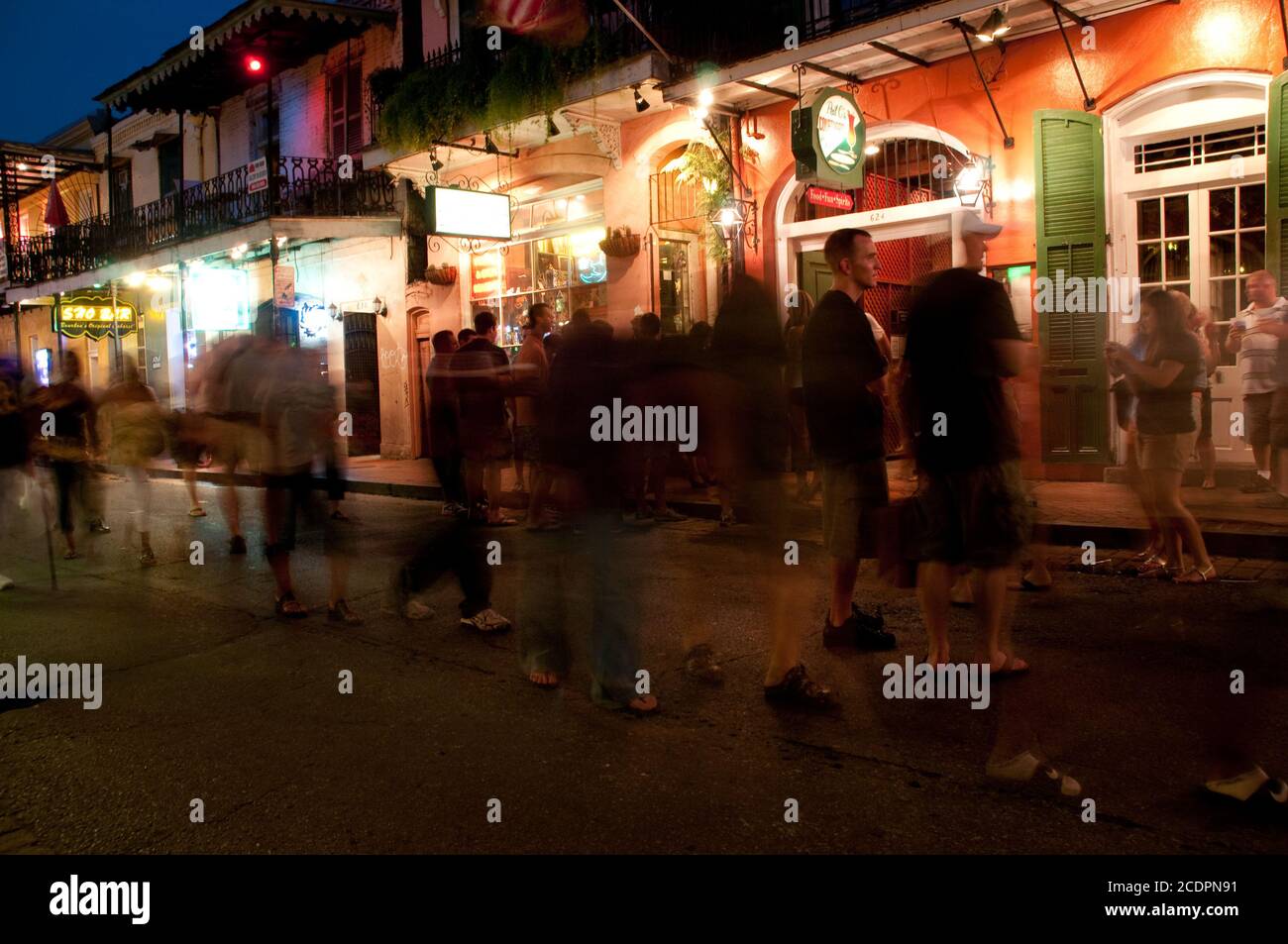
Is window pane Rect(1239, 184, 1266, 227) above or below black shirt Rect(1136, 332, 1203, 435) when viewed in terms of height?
above

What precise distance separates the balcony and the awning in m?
2.12

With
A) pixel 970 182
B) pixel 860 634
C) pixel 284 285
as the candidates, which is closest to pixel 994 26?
pixel 970 182

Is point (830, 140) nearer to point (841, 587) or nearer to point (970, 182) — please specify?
point (970, 182)

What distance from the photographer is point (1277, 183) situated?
30.5 feet

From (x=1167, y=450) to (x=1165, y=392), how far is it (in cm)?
35

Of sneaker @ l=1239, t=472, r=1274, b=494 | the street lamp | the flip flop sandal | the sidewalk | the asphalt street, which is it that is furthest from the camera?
the street lamp

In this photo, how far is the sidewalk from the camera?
7.56m

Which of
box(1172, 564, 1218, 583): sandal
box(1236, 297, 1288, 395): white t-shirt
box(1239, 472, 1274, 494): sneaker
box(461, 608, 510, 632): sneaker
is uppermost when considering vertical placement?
box(1236, 297, 1288, 395): white t-shirt

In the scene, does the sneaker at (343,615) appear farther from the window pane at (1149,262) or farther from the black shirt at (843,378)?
the window pane at (1149,262)

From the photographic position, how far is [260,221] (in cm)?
1853

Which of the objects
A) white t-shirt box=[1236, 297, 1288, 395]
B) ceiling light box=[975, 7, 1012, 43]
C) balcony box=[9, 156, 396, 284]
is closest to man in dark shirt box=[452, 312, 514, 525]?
ceiling light box=[975, 7, 1012, 43]

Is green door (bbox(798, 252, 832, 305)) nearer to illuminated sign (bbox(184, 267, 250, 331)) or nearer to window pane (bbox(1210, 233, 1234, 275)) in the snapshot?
window pane (bbox(1210, 233, 1234, 275))

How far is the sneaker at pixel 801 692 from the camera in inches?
180
